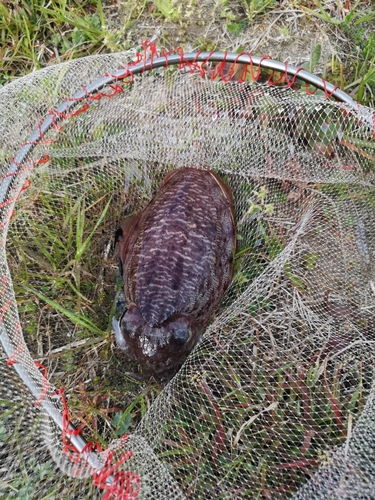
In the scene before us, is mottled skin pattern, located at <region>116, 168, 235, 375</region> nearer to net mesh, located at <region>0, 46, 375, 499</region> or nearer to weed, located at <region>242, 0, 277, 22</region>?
net mesh, located at <region>0, 46, 375, 499</region>

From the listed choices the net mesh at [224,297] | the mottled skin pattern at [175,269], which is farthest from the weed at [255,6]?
the mottled skin pattern at [175,269]

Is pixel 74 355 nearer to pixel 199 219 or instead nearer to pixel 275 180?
pixel 199 219

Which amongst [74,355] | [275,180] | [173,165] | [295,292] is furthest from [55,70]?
[295,292]

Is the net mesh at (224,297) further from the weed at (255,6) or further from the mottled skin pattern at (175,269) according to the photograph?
the weed at (255,6)

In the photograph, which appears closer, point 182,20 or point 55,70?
point 55,70

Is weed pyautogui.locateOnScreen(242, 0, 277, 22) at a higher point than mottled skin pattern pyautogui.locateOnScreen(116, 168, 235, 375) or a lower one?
higher

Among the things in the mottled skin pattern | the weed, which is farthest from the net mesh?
the weed

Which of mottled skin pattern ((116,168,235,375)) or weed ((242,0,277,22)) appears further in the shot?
weed ((242,0,277,22))
